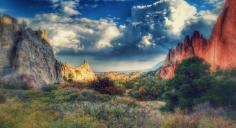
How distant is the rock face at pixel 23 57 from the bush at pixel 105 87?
18551 mm

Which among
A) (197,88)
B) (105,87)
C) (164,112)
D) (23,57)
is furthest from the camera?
(23,57)

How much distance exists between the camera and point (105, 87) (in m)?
49.0

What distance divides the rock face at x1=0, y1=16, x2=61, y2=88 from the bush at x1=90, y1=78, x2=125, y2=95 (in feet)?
60.9

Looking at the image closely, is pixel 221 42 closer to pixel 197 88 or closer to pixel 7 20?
pixel 7 20

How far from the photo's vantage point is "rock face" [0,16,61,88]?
66.4m

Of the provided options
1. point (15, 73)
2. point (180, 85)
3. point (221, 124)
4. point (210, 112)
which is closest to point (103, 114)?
point (210, 112)

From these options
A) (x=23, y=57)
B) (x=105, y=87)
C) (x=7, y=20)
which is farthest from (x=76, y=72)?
(x=105, y=87)

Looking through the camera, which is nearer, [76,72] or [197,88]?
[197,88]

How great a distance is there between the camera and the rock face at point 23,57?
218 ft

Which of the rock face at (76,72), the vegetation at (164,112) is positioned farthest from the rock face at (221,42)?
the rock face at (76,72)

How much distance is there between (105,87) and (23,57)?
2816 cm

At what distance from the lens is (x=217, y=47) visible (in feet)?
245

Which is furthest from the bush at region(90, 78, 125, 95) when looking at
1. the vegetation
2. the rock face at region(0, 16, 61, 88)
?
the rock face at region(0, 16, 61, 88)

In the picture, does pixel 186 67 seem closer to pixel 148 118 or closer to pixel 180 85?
pixel 180 85
